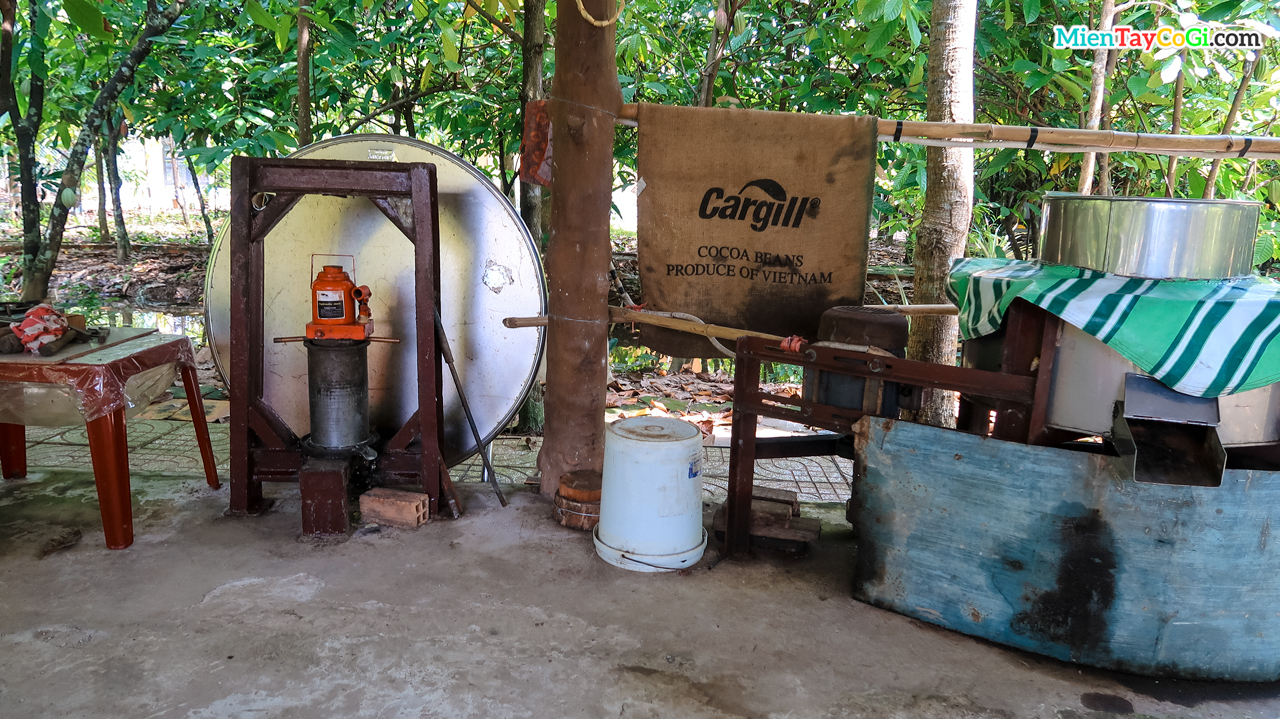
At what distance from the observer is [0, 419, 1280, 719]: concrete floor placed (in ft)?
7.45

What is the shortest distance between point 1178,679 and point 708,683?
1502mm

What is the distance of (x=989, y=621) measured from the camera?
2623 mm

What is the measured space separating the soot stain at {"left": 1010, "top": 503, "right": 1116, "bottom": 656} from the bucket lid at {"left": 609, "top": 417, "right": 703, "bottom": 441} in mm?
1302

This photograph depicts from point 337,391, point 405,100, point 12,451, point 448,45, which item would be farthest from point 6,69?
point 337,391

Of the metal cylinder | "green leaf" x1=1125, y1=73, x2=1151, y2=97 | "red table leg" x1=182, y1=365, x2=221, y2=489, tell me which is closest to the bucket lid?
the metal cylinder

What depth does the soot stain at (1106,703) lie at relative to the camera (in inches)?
90.2

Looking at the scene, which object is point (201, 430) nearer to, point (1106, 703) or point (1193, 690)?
point (1106, 703)

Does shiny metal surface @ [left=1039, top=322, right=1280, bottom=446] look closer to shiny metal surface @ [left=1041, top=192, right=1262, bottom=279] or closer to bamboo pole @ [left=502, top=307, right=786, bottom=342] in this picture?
shiny metal surface @ [left=1041, top=192, right=1262, bottom=279]

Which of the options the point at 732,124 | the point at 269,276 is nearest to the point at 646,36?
the point at 732,124

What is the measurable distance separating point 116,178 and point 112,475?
9.81m

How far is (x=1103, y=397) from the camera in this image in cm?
242

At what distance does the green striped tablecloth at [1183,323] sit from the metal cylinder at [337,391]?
2.74 metres

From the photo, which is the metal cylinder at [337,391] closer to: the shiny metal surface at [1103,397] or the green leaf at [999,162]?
the shiny metal surface at [1103,397]

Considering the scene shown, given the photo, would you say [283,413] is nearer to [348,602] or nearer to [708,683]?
[348,602]
